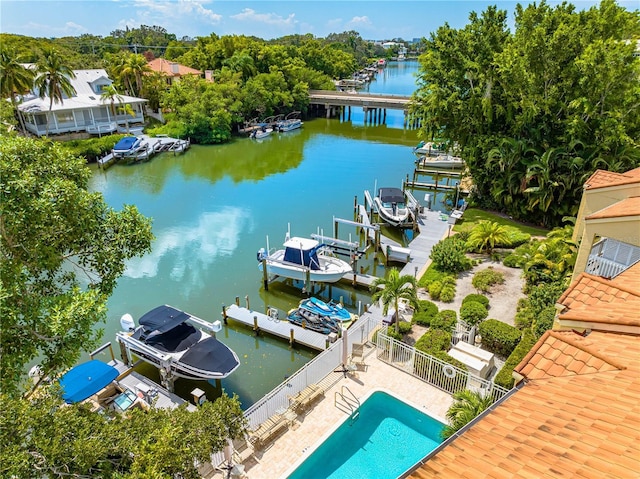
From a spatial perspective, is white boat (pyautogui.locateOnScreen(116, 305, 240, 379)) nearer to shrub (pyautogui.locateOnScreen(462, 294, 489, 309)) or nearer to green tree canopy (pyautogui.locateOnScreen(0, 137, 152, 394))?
green tree canopy (pyautogui.locateOnScreen(0, 137, 152, 394))

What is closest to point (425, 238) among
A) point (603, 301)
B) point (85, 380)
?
point (603, 301)

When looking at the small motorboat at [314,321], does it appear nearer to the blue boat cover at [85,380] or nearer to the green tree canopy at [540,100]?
the blue boat cover at [85,380]

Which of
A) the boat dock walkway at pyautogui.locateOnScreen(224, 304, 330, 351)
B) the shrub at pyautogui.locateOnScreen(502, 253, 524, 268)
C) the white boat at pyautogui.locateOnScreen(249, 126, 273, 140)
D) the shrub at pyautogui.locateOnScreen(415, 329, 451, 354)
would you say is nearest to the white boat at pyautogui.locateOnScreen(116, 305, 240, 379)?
the boat dock walkway at pyautogui.locateOnScreen(224, 304, 330, 351)

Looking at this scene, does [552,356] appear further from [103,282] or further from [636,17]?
[636,17]

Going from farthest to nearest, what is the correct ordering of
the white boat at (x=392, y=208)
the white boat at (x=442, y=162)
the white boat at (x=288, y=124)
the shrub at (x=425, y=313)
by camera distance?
the white boat at (x=288, y=124) < the white boat at (x=442, y=162) < the white boat at (x=392, y=208) < the shrub at (x=425, y=313)

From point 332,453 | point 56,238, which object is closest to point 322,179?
point 332,453

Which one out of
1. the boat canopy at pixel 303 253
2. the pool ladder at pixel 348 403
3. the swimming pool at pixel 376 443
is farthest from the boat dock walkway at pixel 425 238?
the swimming pool at pixel 376 443

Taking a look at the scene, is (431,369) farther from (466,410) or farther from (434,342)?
(466,410)
